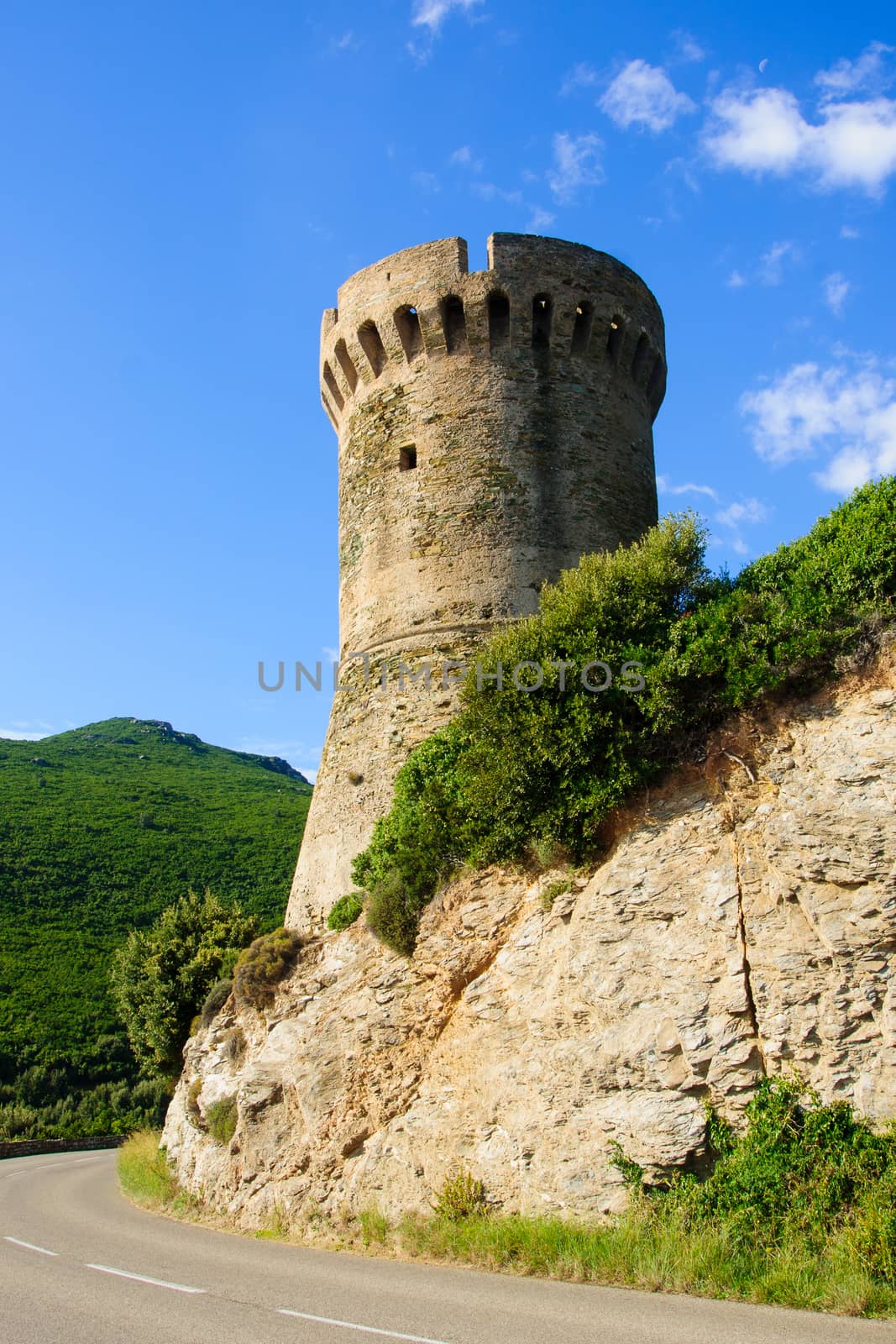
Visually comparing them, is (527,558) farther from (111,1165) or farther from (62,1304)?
(111,1165)

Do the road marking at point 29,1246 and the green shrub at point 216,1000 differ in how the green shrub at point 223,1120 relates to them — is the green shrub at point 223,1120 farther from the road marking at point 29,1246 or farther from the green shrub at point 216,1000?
the road marking at point 29,1246

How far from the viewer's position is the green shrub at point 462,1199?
26.9 feet

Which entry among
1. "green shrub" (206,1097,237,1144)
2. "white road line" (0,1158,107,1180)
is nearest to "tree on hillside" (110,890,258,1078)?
"green shrub" (206,1097,237,1144)

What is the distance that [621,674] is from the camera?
397 inches

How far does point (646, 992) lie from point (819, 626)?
379 centimetres

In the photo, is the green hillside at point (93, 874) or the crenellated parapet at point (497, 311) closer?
the crenellated parapet at point (497, 311)

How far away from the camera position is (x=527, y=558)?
1370 cm

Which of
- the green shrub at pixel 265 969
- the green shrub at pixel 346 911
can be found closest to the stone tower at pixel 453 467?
the green shrub at pixel 346 911

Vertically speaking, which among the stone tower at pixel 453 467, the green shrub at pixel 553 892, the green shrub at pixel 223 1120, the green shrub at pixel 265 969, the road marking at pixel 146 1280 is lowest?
the road marking at pixel 146 1280

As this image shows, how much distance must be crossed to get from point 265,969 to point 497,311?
33.1ft

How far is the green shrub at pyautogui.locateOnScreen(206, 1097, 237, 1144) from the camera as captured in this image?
37.2ft

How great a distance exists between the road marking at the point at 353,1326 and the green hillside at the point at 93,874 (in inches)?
546

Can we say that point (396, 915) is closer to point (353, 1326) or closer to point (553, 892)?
point (553, 892)

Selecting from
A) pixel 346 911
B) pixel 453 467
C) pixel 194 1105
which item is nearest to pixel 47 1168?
pixel 194 1105
